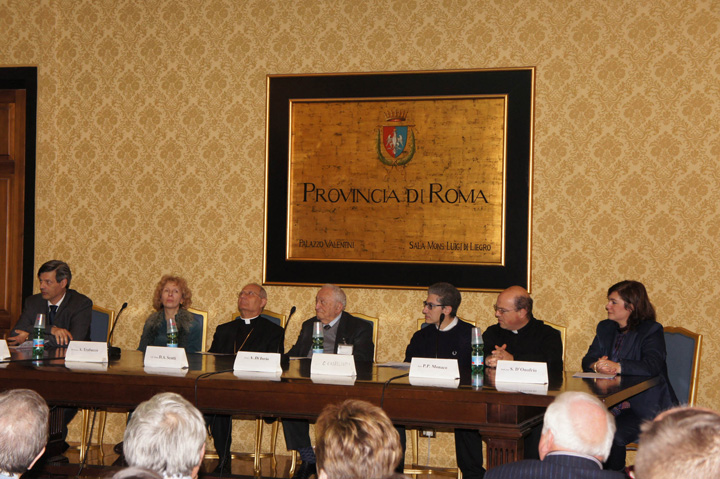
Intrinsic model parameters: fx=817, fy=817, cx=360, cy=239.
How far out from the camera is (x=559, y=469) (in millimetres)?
2178

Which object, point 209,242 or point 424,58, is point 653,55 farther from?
point 209,242

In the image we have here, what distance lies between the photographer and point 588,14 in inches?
213

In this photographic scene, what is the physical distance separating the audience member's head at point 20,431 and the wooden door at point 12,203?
4584 mm

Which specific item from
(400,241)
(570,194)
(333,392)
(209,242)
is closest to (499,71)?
(570,194)

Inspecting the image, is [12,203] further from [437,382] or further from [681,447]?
[681,447]

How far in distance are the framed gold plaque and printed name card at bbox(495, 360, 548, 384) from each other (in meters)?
1.87

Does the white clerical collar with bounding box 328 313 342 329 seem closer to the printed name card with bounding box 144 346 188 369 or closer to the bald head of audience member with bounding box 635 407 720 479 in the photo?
the printed name card with bounding box 144 346 188 369

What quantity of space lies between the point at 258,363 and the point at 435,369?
867mm

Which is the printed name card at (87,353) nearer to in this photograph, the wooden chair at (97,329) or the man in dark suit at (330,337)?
the man in dark suit at (330,337)

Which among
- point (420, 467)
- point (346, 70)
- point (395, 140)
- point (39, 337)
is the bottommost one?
point (420, 467)

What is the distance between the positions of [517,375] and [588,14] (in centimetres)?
287

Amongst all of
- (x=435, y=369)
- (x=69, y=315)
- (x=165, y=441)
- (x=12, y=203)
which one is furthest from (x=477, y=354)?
(x=12, y=203)

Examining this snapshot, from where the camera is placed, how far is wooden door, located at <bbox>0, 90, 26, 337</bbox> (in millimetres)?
6336

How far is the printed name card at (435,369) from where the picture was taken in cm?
366
